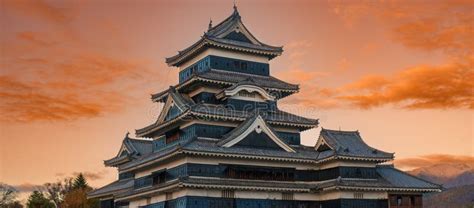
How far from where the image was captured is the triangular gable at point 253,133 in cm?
4266

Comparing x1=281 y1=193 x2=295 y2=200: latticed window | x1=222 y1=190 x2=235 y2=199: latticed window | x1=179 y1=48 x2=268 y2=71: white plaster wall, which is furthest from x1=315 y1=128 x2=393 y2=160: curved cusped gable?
x1=222 y1=190 x2=235 y2=199: latticed window

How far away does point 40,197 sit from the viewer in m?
80.8

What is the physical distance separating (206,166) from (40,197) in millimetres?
48163

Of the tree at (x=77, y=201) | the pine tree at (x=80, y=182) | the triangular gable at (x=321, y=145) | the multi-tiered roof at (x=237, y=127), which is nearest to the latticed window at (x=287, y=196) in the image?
the multi-tiered roof at (x=237, y=127)

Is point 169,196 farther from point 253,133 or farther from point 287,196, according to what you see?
point 287,196

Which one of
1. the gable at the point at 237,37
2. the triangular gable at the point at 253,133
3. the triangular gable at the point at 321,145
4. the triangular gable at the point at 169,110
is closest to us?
the triangular gable at the point at 253,133

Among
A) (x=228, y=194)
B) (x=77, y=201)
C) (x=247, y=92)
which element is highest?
(x=247, y=92)

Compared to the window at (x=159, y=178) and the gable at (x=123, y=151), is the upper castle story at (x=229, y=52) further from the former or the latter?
the gable at (x=123, y=151)

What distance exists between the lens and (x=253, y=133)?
4409 cm

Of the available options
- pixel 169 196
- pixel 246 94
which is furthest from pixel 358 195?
pixel 169 196

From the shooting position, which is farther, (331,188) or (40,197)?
(40,197)

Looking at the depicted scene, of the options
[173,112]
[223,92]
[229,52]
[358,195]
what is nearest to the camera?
[358,195]

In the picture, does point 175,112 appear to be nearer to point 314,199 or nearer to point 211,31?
point 211,31

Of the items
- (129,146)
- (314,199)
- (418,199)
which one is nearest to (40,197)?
(129,146)
